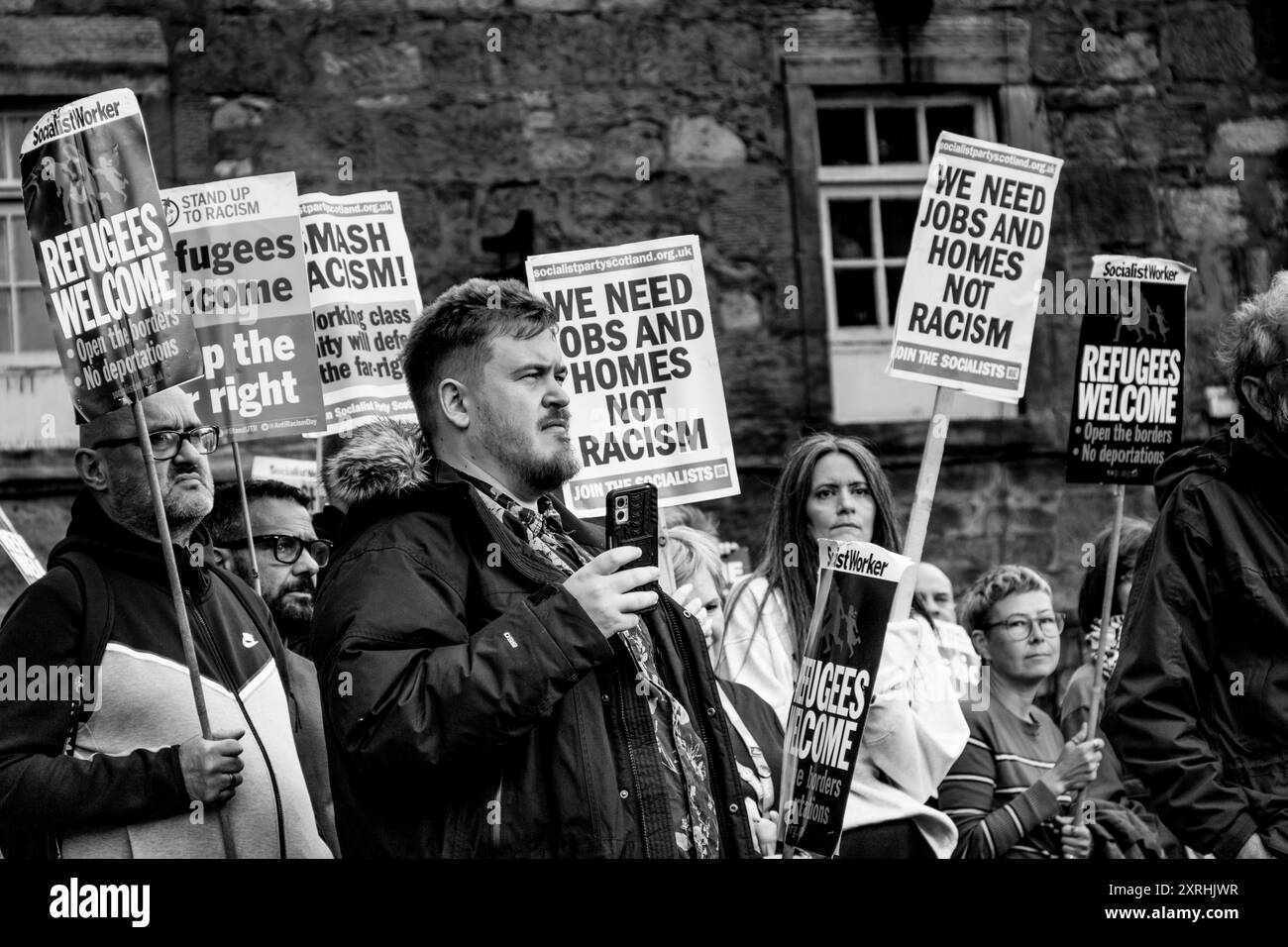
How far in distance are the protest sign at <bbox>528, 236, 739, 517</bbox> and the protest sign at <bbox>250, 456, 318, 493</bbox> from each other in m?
1.22

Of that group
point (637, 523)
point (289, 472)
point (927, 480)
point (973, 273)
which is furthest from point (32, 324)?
point (637, 523)

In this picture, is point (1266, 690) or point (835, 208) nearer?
point (1266, 690)

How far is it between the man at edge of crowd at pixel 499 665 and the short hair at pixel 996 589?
93.2 inches

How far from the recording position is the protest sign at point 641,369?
5645 millimetres

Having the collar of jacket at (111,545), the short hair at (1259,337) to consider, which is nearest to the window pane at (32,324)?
the collar of jacket at (111,545)

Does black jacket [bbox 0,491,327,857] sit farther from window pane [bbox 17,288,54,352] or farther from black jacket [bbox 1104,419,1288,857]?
window pane [bbox 17,288,54,352]

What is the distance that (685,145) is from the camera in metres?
10.1

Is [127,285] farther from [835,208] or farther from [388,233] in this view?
[835,208]

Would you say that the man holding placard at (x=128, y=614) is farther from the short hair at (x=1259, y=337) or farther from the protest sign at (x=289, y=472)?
the short hair at (x=1259, y=337)

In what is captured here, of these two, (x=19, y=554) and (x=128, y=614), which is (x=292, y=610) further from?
(x=128, y=614)
